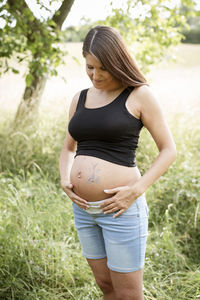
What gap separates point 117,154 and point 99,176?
0.15 meters

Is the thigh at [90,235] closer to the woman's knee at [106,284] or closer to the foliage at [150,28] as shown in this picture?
the woman's knee at [106,284]

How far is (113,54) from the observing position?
1.62 meters

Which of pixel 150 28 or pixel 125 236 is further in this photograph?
pixel 150 28

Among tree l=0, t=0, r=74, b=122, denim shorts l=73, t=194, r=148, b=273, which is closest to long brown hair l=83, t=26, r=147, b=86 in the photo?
denim shorts l=73, t=194, r=148, b=273

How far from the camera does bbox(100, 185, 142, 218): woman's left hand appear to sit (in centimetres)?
164

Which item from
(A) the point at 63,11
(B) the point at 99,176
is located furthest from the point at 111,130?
(A) the point at 63,11

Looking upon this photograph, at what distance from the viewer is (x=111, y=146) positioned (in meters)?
1.69

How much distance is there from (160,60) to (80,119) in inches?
170

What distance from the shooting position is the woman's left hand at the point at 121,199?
1638 mm

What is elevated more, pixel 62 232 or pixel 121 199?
pixel 121 199

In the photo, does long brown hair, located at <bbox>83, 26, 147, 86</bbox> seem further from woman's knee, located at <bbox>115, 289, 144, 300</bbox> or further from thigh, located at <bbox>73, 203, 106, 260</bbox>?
woman's knee, located at <bbox>115, 289, 144, 300</bbox>

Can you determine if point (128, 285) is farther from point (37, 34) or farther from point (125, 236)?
point (37, 34)

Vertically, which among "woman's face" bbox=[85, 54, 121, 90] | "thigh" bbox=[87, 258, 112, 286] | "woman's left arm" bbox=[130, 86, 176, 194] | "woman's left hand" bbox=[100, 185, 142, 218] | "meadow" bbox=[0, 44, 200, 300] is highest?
"woman's face" bbox=[85, 54, 121, 90]

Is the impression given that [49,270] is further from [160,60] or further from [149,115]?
[160,60]
